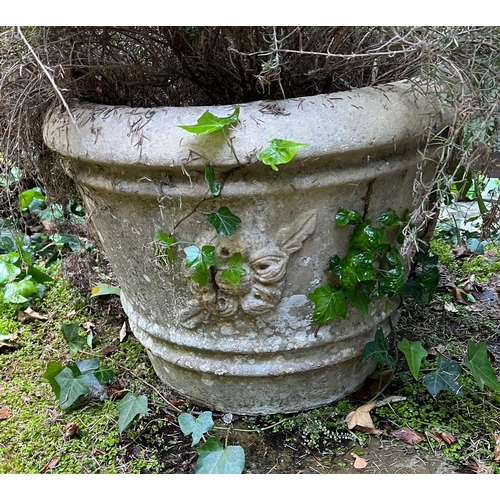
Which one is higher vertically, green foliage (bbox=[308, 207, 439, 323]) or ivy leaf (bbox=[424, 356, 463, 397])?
green foliage (bbox=[308, 207, 439, 323])

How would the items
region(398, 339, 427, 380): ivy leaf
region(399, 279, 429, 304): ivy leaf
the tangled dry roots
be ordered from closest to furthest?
the tangled dry roots, region(398, 339, 427, 380): ivy leaf, region(399, 279, 429, 304): ivy leaf

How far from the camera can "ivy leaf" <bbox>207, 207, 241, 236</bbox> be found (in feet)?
3.58

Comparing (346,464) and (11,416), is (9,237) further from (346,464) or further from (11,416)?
(346,464)

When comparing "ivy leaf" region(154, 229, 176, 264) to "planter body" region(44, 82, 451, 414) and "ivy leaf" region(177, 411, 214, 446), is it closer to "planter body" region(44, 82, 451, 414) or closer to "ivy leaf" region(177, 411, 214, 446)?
"planter body" region(44, 82, 451, 414)

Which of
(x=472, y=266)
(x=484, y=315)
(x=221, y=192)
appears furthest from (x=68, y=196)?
(x=472, y=266)

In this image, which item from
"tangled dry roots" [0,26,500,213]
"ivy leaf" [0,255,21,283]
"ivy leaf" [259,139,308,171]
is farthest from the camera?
"ivy leaf" [0,255,21,283]

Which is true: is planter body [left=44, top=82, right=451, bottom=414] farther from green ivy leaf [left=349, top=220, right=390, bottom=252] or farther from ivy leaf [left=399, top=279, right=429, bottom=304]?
ivy leaf [left=399, top=279, right=429, bottom=304]

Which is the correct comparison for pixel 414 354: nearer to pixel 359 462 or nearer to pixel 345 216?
pixel 359 462

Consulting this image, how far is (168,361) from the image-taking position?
1446 millimetres

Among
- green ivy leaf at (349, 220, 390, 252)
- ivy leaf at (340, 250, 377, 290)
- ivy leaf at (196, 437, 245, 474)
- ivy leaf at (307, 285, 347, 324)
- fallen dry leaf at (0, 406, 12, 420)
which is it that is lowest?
fallen dry leaf at (0, 406, 12, 420)

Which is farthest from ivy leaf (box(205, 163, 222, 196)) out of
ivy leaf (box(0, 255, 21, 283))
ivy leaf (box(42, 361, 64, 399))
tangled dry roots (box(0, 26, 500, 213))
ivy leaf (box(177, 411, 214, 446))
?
ivy leaf (box(0, 255, 21, 283))

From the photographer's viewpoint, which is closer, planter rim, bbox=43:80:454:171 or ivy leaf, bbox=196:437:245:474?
planter rim, bbox=43:80:454:171

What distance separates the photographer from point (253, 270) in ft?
3.84

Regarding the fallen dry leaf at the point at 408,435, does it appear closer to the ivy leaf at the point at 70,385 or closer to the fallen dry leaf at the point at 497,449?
the fallen dry leaf at the point at 497,449
